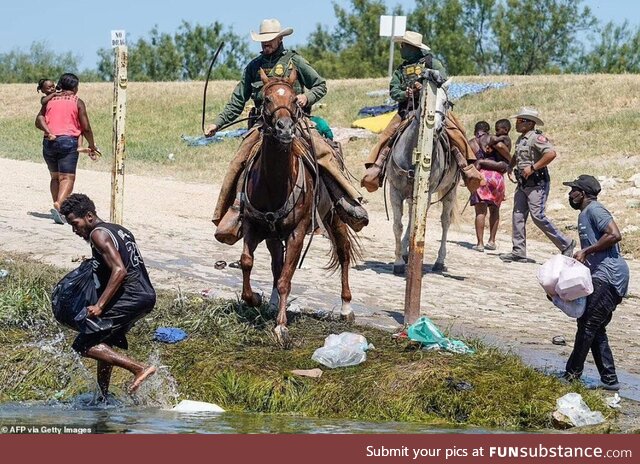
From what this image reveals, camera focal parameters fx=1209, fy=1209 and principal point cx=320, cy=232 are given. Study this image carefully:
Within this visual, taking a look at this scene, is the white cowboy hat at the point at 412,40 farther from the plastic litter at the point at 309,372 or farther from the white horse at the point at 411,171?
the plastic litter at the point at 309,372

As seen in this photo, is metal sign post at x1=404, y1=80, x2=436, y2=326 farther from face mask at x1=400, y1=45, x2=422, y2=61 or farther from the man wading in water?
face mask at x1=400, y1=45, x2=422, y2=61

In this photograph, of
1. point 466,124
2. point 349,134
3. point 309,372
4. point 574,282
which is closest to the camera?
point 574,282

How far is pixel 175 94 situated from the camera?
146 feet

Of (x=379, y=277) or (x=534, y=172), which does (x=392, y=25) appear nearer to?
(x=534, y=172)

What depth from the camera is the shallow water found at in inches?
339

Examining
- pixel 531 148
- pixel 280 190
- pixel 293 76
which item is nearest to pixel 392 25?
pixel 531 148

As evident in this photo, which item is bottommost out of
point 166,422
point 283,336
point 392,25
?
point 166,422

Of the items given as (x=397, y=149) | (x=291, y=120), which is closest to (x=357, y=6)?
(x=397, y=149)

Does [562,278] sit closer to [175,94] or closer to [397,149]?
[397,149]

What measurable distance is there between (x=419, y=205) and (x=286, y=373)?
8.49 feet

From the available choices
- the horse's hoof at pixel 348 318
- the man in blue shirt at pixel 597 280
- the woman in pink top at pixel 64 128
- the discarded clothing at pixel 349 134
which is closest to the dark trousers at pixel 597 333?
the man in blue shirt at pixel 597 280

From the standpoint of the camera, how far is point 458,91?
122ft
